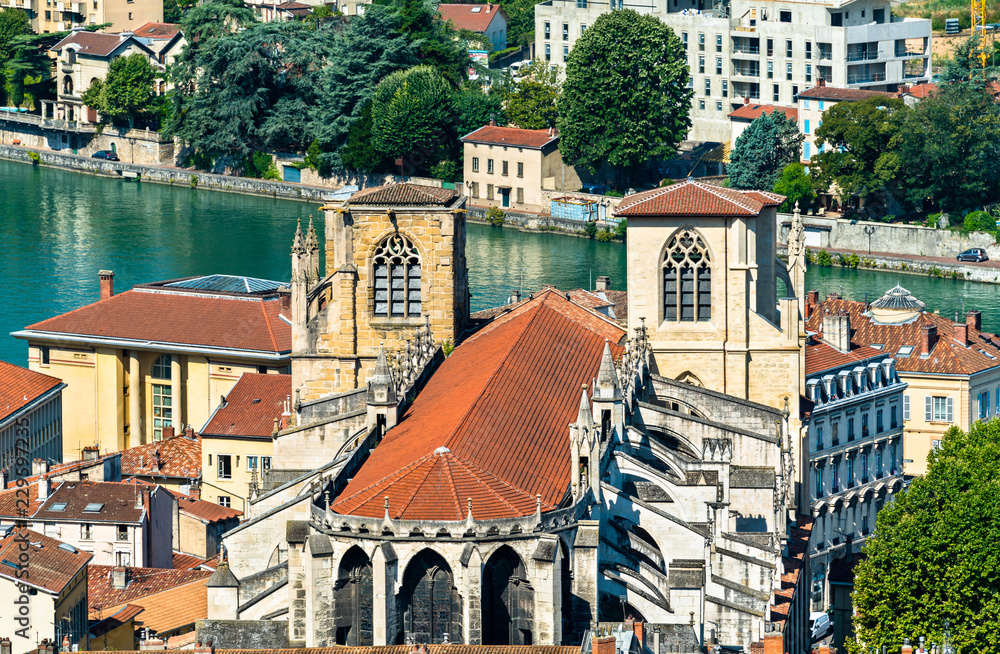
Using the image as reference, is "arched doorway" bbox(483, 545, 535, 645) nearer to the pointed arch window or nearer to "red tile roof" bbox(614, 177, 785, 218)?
"red tile roof" bbox(614, 177, 785, 218)

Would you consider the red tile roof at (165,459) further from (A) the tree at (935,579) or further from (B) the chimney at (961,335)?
(A) the tree at (935,579)

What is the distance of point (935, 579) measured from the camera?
6506 centimetres

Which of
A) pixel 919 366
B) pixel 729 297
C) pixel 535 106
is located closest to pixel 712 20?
pixel 535 106

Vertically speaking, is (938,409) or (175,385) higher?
(175,385)

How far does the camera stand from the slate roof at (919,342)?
99.4 m

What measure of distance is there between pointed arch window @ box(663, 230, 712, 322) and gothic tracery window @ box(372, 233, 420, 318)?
789 cm

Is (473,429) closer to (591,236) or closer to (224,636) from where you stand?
(224,636)

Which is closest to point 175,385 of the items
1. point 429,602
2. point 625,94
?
point 429,602

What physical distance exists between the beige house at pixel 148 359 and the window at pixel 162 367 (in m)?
0.04

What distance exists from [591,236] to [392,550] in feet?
360

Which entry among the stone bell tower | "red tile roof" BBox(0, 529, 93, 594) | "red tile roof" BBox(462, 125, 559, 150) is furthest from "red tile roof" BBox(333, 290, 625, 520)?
"red tile roof" BBox(462, 125, 559, 150)

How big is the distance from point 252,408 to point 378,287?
1976 cm

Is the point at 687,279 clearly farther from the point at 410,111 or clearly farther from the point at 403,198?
the point at 410,111

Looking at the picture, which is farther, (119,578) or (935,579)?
(119,578)
